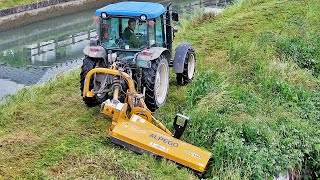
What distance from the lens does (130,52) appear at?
8773mm

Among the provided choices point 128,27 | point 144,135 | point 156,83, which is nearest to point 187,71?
point 156,83

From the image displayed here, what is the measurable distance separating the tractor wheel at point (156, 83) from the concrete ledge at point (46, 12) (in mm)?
15037

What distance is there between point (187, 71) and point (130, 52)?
6.57 ft

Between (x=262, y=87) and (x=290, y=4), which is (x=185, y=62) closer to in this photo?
(x=262, y=87)

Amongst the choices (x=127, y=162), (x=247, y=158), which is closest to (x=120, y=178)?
(x=127, y=162)

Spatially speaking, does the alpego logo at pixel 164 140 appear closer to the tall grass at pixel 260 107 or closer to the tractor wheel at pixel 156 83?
the tall grass at pixel 260 107

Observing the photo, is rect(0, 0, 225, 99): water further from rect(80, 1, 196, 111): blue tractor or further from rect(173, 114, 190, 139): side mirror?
rect(173, 114, 190, 139): side mirror

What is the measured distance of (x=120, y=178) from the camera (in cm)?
666

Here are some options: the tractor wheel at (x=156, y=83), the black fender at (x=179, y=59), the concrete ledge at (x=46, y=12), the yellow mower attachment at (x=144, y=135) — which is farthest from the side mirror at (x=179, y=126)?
the concrete ledge at (x=46, y=12)

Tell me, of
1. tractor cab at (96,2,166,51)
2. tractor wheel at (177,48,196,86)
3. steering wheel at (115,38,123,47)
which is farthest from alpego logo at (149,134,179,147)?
tractor wheel at (177,48,196,86)

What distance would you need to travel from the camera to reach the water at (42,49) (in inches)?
603

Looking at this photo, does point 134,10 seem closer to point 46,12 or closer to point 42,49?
point 42,49

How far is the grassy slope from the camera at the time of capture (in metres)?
6.96

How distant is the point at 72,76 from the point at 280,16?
895 centimetres
